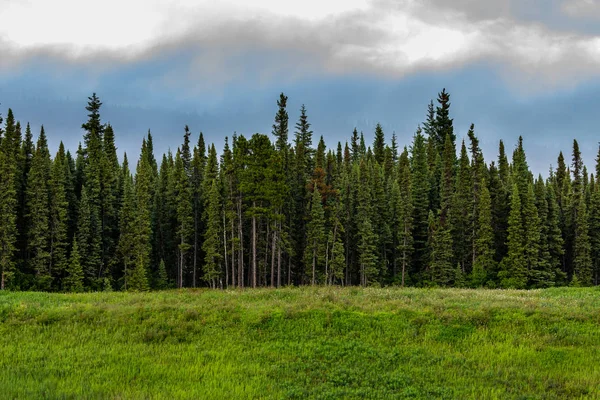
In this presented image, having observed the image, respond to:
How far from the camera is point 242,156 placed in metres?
57.6

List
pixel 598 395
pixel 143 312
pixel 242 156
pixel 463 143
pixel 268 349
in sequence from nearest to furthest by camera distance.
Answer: pixel 598 395 → pixel 268 349 → pixel 143 312 → pixel 242 156 → pixel 463 143

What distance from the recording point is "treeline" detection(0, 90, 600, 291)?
6059cm

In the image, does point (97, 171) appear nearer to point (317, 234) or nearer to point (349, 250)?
point (317, 234)

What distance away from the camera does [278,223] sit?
63000 mm

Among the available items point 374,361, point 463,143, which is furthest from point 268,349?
point 463,143

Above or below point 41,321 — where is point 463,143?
above

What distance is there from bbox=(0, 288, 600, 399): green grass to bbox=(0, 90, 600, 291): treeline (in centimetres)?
3646

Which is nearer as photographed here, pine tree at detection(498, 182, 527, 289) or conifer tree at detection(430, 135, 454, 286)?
pine tree at detection(498, 182, 527, 289)

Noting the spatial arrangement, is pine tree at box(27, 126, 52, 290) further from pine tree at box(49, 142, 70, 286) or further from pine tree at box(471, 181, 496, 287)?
pine tree at box(471, 181, 496, 287)

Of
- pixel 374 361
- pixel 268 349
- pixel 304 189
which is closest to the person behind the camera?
pixel 374 361

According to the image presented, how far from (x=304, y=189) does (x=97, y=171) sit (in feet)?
105

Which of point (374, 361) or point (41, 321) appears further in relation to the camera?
point (41, 321)

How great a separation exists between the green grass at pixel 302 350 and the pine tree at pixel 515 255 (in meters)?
49.2

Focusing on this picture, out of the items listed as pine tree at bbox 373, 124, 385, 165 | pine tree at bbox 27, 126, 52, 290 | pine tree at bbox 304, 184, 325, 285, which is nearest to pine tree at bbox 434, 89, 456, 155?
pine tree at bbox 373, 124, 385, 165
